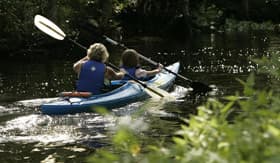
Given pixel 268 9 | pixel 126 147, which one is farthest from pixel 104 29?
pixel 126 147

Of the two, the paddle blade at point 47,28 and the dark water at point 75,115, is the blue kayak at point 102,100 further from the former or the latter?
the paddle blade at point 47,28

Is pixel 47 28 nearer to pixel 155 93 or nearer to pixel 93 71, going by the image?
pixel 93 71

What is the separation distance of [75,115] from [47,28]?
119 inches

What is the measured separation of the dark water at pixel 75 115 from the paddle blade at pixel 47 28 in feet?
4.24

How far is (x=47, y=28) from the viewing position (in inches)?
426

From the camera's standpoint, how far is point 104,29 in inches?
972

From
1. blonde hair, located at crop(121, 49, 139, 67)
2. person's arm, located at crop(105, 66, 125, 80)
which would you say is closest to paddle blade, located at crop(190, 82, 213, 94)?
blonde hair, located at crop(121, 49, 139, 67)

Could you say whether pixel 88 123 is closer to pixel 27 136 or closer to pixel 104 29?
pixel 27 136

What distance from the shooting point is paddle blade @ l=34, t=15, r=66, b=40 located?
10.7 metres

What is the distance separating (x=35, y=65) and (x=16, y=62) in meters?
1.13

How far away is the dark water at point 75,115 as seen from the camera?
22.0ft

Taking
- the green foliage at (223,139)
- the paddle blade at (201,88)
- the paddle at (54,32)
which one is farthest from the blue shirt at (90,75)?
the green foliage at (223,139)

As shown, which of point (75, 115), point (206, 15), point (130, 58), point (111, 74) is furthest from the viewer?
point (206, 15)

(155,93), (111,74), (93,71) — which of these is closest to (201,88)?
(155,93)
